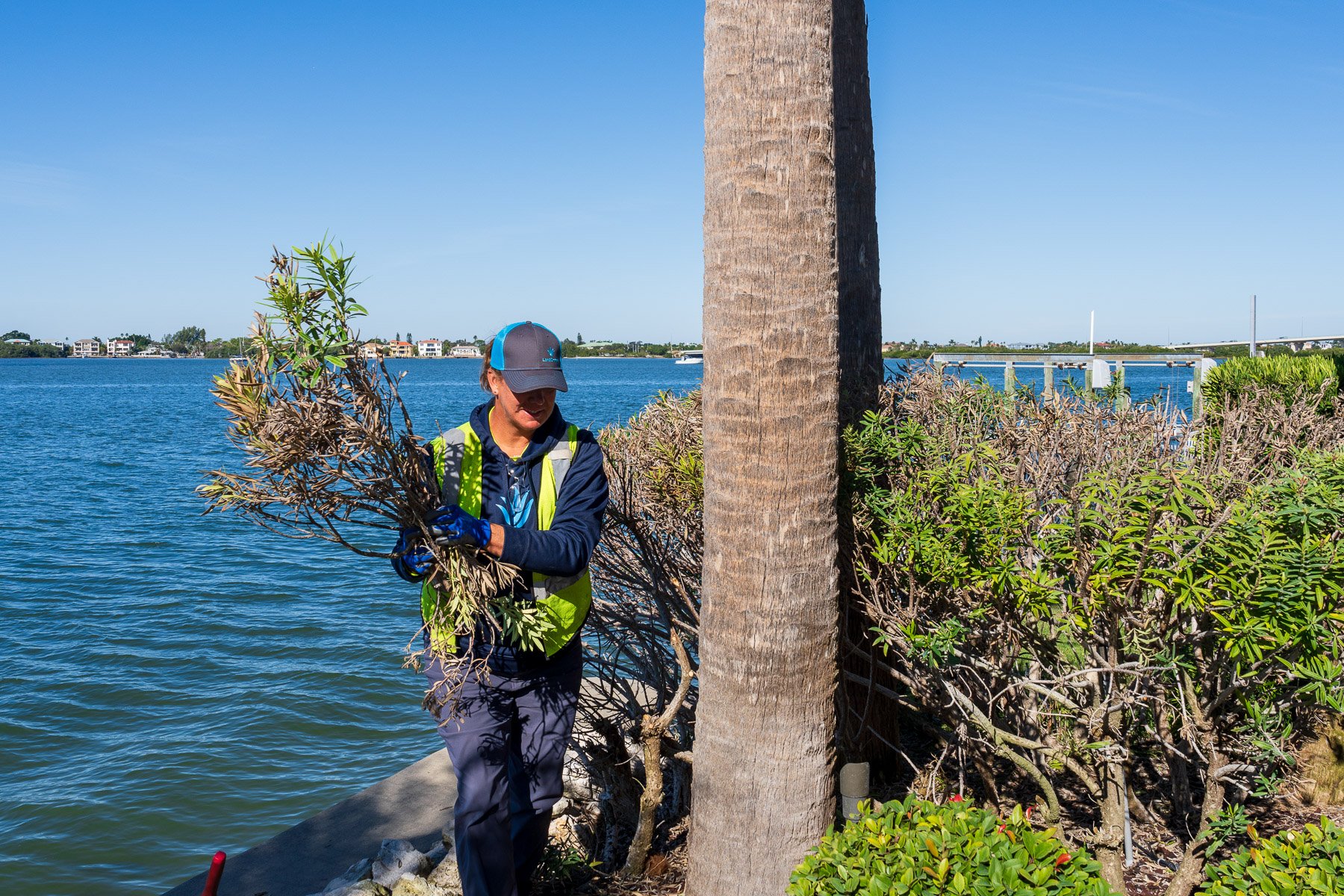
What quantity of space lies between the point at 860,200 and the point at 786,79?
1476mm

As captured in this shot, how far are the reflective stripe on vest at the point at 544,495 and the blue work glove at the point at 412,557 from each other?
0.46 feet

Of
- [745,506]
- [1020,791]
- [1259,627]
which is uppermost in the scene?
[745,506]

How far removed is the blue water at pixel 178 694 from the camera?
25.7 ft

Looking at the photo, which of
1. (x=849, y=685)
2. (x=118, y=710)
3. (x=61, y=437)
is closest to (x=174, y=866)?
(x=118, y=710)

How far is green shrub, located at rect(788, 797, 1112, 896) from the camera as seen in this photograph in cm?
250

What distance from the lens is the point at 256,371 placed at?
2.86 metres

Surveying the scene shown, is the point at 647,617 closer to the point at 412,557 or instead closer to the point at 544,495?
the point at 544,495

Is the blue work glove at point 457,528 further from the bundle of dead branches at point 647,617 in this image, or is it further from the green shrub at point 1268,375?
the green shrub at point 1268,375

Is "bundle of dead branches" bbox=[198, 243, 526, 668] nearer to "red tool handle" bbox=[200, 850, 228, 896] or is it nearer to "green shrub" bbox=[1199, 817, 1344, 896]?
A: "red tool handle" bbox=[200, 850, 228, 896]

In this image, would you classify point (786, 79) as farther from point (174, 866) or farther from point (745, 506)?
point (174, 866)

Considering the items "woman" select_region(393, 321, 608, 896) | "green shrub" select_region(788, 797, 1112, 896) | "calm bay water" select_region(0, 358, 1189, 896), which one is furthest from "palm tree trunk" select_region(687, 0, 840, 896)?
"calm bay water" select_region(0, 358, 1189, 896)

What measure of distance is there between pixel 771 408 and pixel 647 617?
2105mm

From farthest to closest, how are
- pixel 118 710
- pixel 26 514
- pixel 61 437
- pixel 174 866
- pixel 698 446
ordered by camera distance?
1. pixel 61 437
2. pixel 26 514
3. pixel 118 710
4. pixel 174 866
5. pixel 698 446

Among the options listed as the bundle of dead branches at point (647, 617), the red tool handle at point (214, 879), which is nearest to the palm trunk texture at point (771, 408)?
the bundle of dead branches at point (647, 617)
